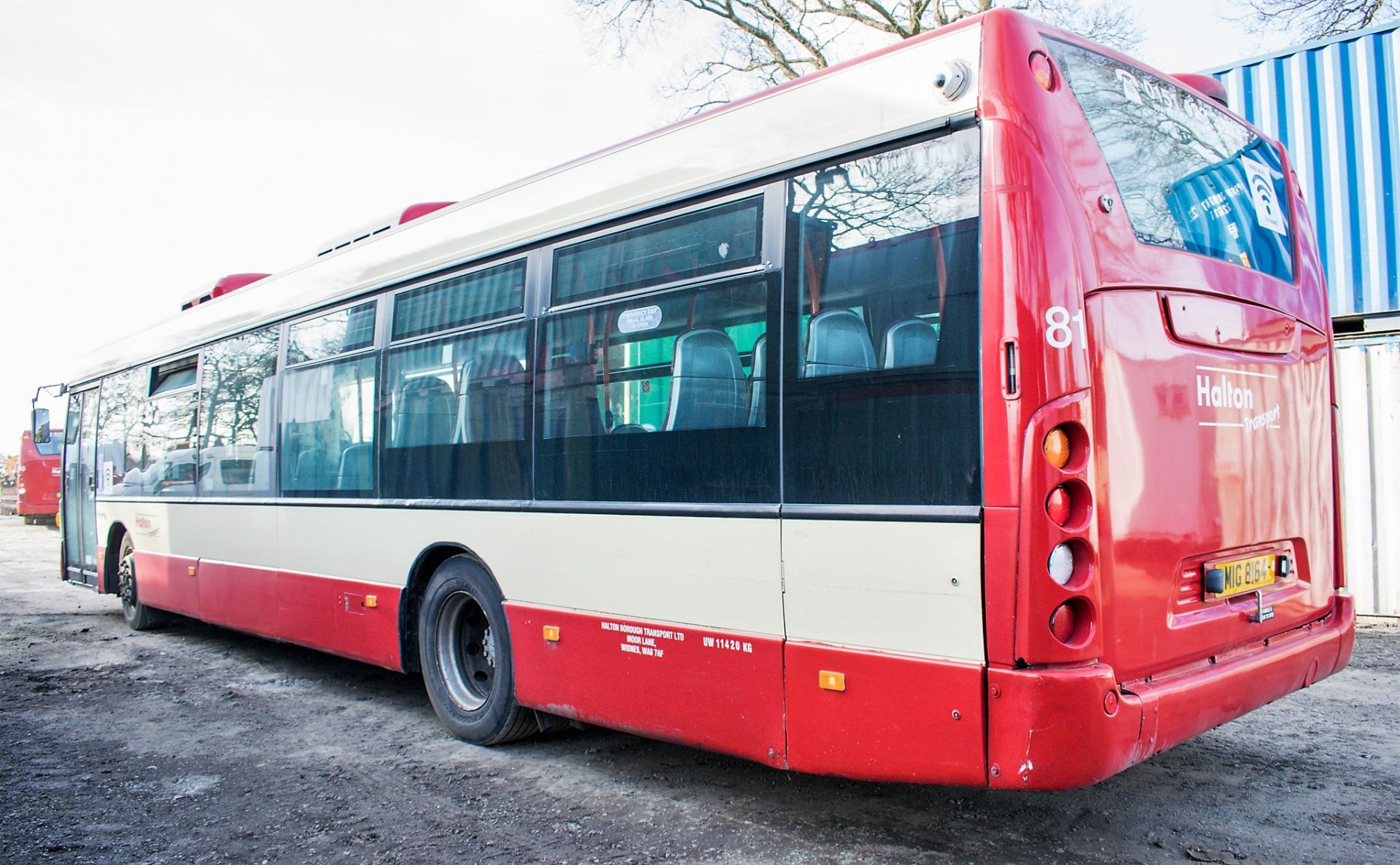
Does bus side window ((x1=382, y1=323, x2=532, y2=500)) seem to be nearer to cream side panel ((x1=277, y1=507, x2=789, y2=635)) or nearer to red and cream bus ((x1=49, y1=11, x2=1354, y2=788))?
red and cream bus ((x1=49, y1=11, x2=1354, y2=788))

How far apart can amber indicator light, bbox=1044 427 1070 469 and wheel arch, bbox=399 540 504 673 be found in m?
3.47

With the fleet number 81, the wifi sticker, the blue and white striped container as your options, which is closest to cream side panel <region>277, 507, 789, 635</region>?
the fleet number 81

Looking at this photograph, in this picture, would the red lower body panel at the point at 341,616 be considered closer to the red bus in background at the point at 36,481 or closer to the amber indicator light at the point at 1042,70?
the amber indicator light at the point at 1042,70

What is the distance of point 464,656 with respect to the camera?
5.64m

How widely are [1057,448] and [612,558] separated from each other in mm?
2043

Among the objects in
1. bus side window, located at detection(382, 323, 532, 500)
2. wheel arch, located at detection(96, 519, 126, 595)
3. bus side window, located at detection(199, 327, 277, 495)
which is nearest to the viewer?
bus side window, located at detection(382, 323, 532, 500)

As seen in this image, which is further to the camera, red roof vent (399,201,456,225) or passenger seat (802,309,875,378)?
red roof vent (399,201,456,225)

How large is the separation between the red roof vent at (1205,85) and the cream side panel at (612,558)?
268cm

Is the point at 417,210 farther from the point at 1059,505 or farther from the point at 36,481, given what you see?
the point at 36,481

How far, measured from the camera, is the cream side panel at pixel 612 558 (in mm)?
3885

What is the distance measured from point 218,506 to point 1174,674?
6846 millimetres

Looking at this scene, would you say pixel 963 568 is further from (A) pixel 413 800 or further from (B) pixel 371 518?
(B) pixel 371 518

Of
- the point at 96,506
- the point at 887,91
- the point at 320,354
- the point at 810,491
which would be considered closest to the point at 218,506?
the point at 320,354

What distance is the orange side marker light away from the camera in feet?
11.7
